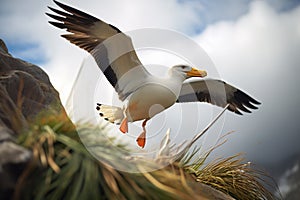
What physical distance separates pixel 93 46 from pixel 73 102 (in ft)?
7.99

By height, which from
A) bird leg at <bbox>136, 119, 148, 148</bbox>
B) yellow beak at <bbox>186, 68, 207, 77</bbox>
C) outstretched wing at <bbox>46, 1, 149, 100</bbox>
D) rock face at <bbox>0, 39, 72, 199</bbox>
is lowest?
bird leg at <bbox>136, 119, 148, 148</bbox>

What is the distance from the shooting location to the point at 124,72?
189 inches

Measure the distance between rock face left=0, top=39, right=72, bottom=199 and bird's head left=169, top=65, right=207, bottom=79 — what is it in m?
1.86

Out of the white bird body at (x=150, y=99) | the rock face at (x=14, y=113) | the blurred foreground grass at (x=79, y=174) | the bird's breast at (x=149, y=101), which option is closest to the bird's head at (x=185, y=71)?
the white bird body at (x=150, y=99)

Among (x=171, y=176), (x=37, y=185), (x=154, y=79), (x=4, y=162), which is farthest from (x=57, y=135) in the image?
(x=154, y=79)

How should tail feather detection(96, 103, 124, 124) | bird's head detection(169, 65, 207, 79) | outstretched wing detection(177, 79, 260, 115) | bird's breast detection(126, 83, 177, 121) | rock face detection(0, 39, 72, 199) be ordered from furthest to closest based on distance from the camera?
outstretched wing detection(177, 79, 260, 115)
bird's head detection(169, 65, 207, 79)
tail feather detection(96, 103, 124, 124)
bird's breast detection(126, 83, 177, 121)
rock face detection(0, 39, 72, 199)

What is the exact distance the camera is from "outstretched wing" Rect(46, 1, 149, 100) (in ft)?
14.6

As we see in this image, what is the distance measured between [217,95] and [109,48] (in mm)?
1985

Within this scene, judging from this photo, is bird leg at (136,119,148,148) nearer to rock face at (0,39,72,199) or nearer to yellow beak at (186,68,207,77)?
rock face at (0,39,72,199)

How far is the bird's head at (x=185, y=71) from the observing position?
16.2 ft

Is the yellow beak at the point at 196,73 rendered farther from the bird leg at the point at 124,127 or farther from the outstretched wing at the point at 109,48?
the bird leg at the point at 124,127

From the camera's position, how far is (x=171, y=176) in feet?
5.65

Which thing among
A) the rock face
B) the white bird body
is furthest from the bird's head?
the rock face

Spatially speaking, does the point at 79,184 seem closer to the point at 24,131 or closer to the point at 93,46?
the point at 24,131
